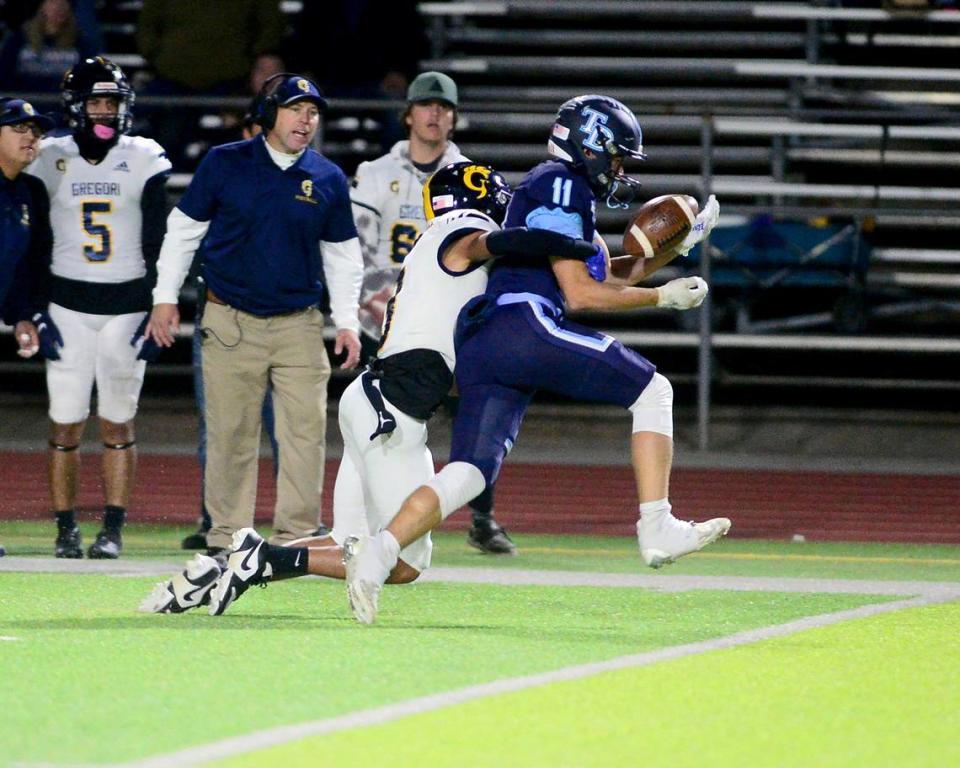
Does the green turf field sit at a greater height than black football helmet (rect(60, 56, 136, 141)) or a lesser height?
lesser

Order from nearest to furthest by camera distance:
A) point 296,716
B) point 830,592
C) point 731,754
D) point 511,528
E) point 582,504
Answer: point 731,754
point 296,716
point 830,592
point 511,528
point 582,504

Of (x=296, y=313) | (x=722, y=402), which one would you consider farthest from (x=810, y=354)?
(x=296, y=313)

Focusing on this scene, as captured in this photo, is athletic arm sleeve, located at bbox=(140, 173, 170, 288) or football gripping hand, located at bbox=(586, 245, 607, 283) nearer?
football gripping hand, located at bbox=(586, 245, 607, 283)

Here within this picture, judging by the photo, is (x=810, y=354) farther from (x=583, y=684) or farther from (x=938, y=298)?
(x=583, y=684)

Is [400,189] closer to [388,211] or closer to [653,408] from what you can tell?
[388,211]

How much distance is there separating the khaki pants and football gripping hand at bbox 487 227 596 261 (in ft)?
6.92

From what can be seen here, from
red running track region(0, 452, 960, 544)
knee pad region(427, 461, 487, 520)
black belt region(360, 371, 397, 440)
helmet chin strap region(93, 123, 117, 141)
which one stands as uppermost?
helmet chin strap region(93, 123, 117, 141)

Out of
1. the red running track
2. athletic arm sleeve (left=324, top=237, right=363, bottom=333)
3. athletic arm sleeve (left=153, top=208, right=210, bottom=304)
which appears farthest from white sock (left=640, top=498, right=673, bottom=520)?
the red running track

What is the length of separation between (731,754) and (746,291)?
1023cm

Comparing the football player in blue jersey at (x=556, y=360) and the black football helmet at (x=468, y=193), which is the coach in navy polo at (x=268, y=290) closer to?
the black football helmet at (x=468, y=193)

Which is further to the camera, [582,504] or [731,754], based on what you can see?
[582,504]

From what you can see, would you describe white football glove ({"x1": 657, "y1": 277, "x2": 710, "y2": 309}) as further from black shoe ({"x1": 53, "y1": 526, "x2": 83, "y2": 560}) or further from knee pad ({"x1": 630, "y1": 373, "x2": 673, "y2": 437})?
black shoe ({"x1": 53, "y1": 526, "x2": 83, "y2": 560})

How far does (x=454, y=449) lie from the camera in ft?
22.1

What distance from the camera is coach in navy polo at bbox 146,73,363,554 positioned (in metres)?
8.49
